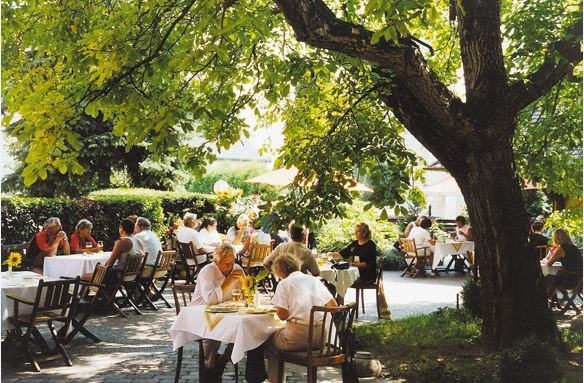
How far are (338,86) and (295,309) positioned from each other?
A: 158 inches

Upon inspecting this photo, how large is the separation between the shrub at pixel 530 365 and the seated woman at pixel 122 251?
6.98 meters

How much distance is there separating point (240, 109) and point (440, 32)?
4812 millimetres

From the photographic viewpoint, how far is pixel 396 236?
68.8ft

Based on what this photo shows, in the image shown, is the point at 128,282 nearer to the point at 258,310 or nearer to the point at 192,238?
the point at 192,238

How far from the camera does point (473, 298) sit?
10.2 m

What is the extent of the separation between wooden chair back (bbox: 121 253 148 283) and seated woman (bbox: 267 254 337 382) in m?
5.24

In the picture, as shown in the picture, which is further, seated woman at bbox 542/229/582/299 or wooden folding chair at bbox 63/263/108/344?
seated woman at bbox 542/229/582/299

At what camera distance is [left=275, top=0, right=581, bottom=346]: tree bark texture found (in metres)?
7.70

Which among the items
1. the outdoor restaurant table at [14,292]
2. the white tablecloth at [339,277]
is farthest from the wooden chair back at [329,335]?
the white tablecloth at [339,277]

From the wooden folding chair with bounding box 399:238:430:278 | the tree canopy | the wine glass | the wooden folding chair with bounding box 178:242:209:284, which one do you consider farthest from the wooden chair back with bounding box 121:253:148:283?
the wooden folding chair with bounding box 399:238:430:278

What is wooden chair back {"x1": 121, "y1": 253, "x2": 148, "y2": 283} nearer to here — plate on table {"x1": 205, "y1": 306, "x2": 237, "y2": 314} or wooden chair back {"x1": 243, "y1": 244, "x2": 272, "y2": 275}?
wooden chair back {"x1": 243, "y1": 244, "x2": 272, "y2": 275}

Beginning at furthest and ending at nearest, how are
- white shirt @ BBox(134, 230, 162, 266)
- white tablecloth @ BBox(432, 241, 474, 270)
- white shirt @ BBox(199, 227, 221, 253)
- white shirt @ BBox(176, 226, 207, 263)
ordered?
white tablecloth @ BBox(432, 241, 474, 270) < white shirt @ BBox(199, 227, 221, 253) < white shirt @ BBox(176, 226, 207, 263) < white shirt @ BBox(134, 230, 162, 266)

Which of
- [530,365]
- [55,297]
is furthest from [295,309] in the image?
[55,297]

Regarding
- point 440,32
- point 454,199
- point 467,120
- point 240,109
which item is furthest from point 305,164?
point 454,199
